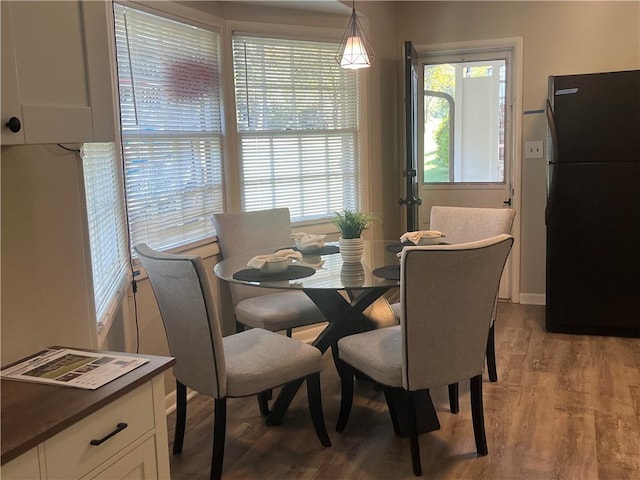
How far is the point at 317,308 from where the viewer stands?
332 cm

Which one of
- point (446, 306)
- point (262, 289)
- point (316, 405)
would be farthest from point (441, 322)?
point (262, 289)

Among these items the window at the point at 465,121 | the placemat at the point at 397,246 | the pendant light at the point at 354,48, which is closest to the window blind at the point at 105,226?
the pendant light at the point at 354,48

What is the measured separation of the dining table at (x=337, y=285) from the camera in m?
2.61

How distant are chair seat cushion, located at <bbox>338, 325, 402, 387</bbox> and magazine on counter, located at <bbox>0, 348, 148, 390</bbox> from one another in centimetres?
113

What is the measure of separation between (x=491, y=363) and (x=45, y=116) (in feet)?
9.00

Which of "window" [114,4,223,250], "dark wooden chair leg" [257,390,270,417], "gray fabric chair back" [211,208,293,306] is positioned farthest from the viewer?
"gray fabric chair back" [211,208,293,306]

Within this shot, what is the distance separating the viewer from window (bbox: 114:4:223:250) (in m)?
2.89

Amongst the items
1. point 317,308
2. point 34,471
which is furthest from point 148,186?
point 34,471

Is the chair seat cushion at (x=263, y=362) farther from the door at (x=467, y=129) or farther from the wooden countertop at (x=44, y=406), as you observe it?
the door at (x=467, y=129)

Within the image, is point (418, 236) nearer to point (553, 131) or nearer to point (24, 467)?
point (553, 131)

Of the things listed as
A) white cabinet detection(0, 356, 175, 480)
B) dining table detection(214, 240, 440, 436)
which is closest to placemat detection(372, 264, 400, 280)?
dining table detection(214, 240, 440, 436)

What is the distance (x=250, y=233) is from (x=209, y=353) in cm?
140

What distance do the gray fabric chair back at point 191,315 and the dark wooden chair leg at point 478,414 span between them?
41.6 inches

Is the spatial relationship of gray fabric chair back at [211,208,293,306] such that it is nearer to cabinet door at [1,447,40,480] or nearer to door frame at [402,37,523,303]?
door frame at [402,37,523,303]
